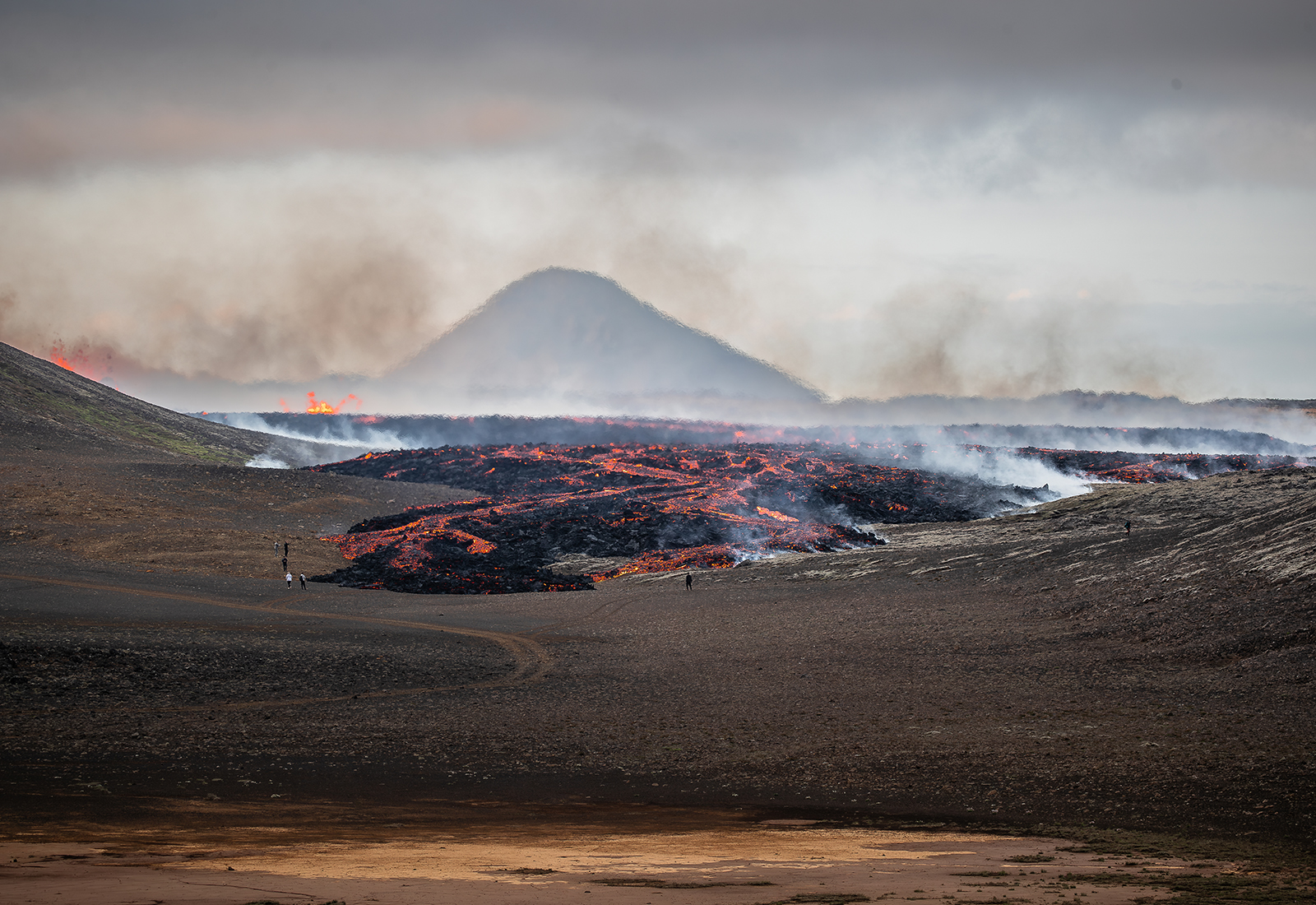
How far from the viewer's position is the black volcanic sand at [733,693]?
17.0 m

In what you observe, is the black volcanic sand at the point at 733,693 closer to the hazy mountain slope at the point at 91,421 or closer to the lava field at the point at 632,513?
the lava field at the point at 632,513

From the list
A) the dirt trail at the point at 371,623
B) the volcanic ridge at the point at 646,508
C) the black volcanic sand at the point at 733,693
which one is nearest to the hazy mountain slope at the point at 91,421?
the volcanic ridge at the point at 646,508

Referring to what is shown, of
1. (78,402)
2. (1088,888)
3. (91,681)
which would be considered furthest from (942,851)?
(78,402)

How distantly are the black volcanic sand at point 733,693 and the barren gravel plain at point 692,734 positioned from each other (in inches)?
4.8

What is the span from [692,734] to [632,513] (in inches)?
1746

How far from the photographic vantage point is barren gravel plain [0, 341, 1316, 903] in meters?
12.2

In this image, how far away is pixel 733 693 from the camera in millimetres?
25453

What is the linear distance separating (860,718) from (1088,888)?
11118 mm

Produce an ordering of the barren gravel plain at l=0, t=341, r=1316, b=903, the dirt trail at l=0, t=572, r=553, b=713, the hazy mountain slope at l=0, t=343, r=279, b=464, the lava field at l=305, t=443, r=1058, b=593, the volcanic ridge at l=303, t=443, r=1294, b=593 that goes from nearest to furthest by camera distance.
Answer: the barren gravel plain at l=0, t=341, r=1316, b=903 → the dirt trail at l=0, t=572, r=553, b=713 → the lava field at l=305, t=443, r=1058, b=593 → the volcanic ridge at l=303, t=443, r=1294, b=593 → the hazy mountain slope at l=0, t=343, r=279, b=464

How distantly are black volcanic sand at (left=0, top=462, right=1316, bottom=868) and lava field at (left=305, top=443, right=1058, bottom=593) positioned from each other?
8.95 meters

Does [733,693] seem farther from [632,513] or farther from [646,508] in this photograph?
[646,508]

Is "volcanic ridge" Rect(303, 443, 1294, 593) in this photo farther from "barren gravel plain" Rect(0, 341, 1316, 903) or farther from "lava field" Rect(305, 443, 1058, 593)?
"barren gravel plain" Rect(0, 341, 1316, 903)

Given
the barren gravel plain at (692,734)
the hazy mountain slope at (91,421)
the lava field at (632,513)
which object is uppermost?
the hazy mountain slope at (91,421)

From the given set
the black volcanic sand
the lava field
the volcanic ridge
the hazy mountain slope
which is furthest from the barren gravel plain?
the hazy mountain slope
